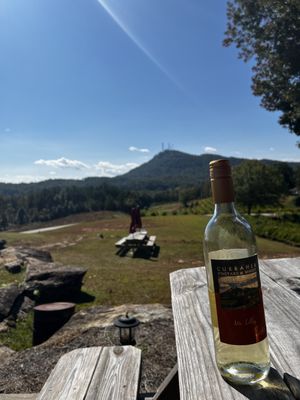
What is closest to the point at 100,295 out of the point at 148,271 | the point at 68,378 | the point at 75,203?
the point at 148,271

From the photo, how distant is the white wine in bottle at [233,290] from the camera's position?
106 centimetres

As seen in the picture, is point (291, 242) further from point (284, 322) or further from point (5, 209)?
Result: point (5, 209)

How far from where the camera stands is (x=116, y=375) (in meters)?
2.08

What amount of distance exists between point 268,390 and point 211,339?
0.41m

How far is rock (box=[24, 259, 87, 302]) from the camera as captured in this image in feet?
26.8

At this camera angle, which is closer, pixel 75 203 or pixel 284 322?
pixel 284 322

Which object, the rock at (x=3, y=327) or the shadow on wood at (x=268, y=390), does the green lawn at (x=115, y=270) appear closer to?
the rock at (x=3, y=327)

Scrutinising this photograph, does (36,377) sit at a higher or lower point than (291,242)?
higher

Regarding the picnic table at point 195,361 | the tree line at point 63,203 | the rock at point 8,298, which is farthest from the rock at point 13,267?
the tree line at point 63,203

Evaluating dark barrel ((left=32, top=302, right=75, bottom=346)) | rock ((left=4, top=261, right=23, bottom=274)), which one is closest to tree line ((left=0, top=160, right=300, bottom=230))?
rock ((left=4, top=261, right=23, bottom=274))

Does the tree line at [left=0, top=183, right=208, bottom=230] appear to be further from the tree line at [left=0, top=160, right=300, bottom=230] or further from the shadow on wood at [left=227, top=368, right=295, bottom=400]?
the shadow on wood at [left=227, top=368, right=295, bottom=400]

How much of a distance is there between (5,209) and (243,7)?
12050cm

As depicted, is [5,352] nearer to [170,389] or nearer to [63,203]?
[170,389]

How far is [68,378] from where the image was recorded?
6.59 ft
